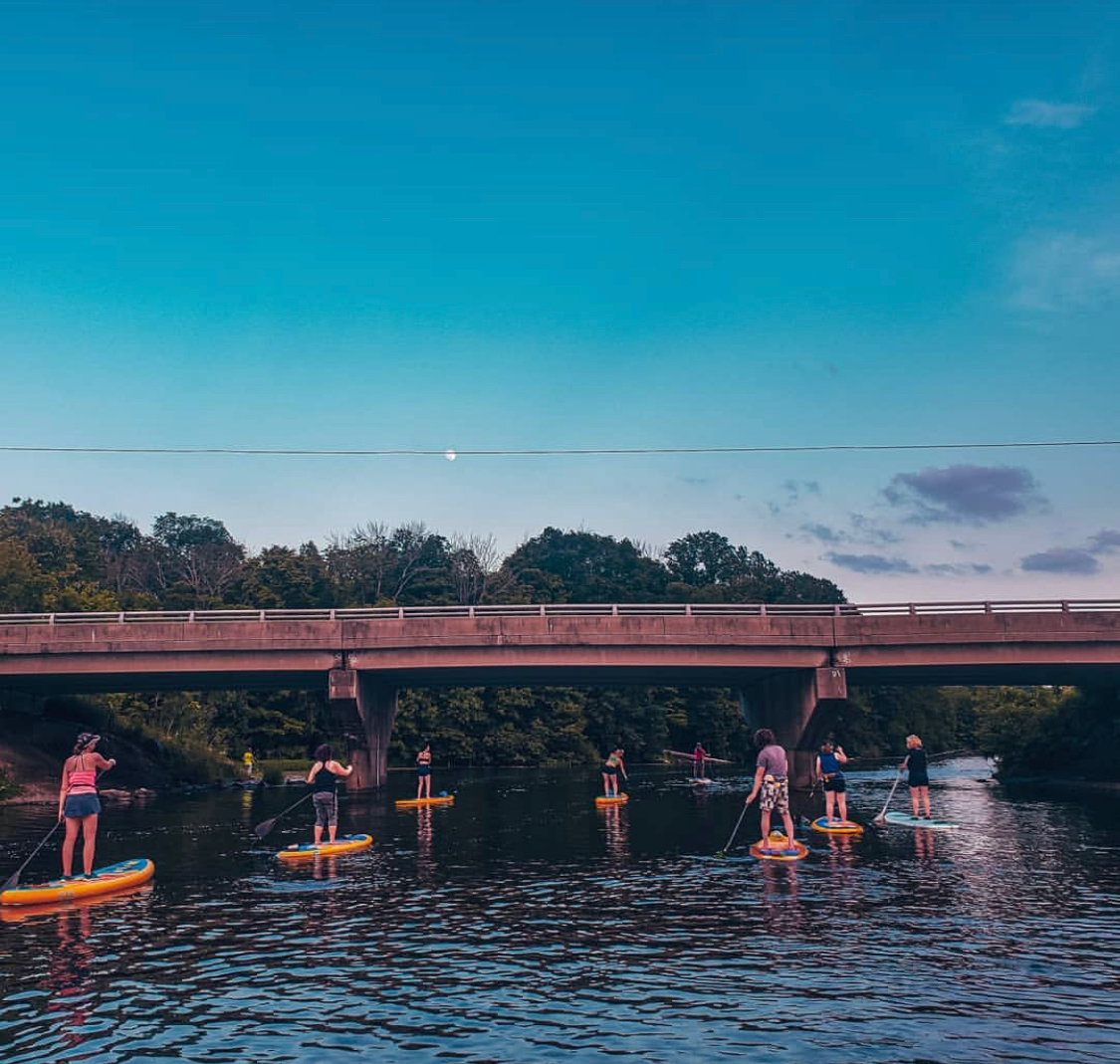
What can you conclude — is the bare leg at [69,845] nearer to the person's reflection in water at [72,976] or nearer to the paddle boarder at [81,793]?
the paddle boarder at [81,793]

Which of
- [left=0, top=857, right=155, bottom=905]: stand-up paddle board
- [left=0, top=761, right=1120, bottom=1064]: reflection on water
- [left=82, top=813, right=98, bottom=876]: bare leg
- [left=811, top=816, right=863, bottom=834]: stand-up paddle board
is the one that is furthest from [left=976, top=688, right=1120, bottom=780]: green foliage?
[left=82, top=813, right=98, bottom=876]: bare leg

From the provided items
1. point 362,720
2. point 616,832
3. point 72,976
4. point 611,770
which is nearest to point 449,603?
point 362,720

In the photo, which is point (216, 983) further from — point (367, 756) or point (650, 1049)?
point (367, 756)

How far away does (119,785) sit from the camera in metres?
43.7

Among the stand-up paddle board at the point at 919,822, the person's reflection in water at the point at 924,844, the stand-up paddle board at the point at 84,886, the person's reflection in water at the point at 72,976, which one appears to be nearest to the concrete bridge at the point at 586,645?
the stand-up paddle board at the point at 919,822

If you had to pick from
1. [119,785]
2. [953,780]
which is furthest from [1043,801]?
[119,785]

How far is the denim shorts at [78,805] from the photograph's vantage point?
16.7 meters

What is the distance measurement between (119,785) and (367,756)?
11265mm

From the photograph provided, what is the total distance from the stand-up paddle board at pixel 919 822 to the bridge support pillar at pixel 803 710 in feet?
44.9

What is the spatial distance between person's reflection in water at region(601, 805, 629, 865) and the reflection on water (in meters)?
0.24

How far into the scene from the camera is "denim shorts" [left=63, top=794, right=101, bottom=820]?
54.9ft

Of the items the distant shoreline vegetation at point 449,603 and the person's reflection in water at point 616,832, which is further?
the distant shoreline vegetation at point 449,603

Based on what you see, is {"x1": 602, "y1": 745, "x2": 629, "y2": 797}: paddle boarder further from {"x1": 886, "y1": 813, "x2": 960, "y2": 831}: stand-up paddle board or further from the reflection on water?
the reflection on water

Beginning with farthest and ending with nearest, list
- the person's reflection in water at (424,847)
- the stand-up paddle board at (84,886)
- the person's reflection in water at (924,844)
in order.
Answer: the person's reflection in water at (924,844), the person's reflection in water at (424,847), the stand-up paddle board at (84,886)
